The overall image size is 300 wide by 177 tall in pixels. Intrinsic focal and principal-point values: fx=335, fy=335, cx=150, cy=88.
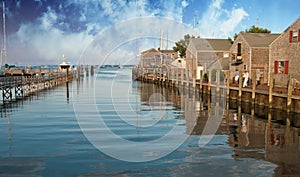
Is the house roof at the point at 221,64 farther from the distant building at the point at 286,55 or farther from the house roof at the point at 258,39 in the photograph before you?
the distant building at the point at 286,55

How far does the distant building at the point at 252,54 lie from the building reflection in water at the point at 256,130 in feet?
46.3

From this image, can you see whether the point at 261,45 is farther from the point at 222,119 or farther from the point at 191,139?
the point at 191,139

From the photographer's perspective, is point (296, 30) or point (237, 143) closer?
point (237, 143)

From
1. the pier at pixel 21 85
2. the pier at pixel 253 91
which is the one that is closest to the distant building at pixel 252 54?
the pier at pixel 253 91

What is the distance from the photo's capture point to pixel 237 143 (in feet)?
47.7

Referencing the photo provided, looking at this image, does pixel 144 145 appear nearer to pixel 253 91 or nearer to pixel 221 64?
pixel 253 91

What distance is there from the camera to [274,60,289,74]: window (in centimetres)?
3203

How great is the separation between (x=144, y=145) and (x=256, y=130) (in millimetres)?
6940

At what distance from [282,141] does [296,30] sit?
19.0 meters

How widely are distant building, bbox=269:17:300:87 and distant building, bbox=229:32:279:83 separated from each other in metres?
6.23

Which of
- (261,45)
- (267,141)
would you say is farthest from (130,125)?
(261,45)

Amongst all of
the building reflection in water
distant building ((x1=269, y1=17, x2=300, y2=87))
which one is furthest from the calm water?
distant building ((x1=269, y1=17, x2=300, y2=87))

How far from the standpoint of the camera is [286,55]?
106 feet

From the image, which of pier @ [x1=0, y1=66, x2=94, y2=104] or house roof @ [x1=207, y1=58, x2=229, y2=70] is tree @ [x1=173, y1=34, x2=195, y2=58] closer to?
house roof @ [x1=207, y1=58, x2=229, y2=70]
